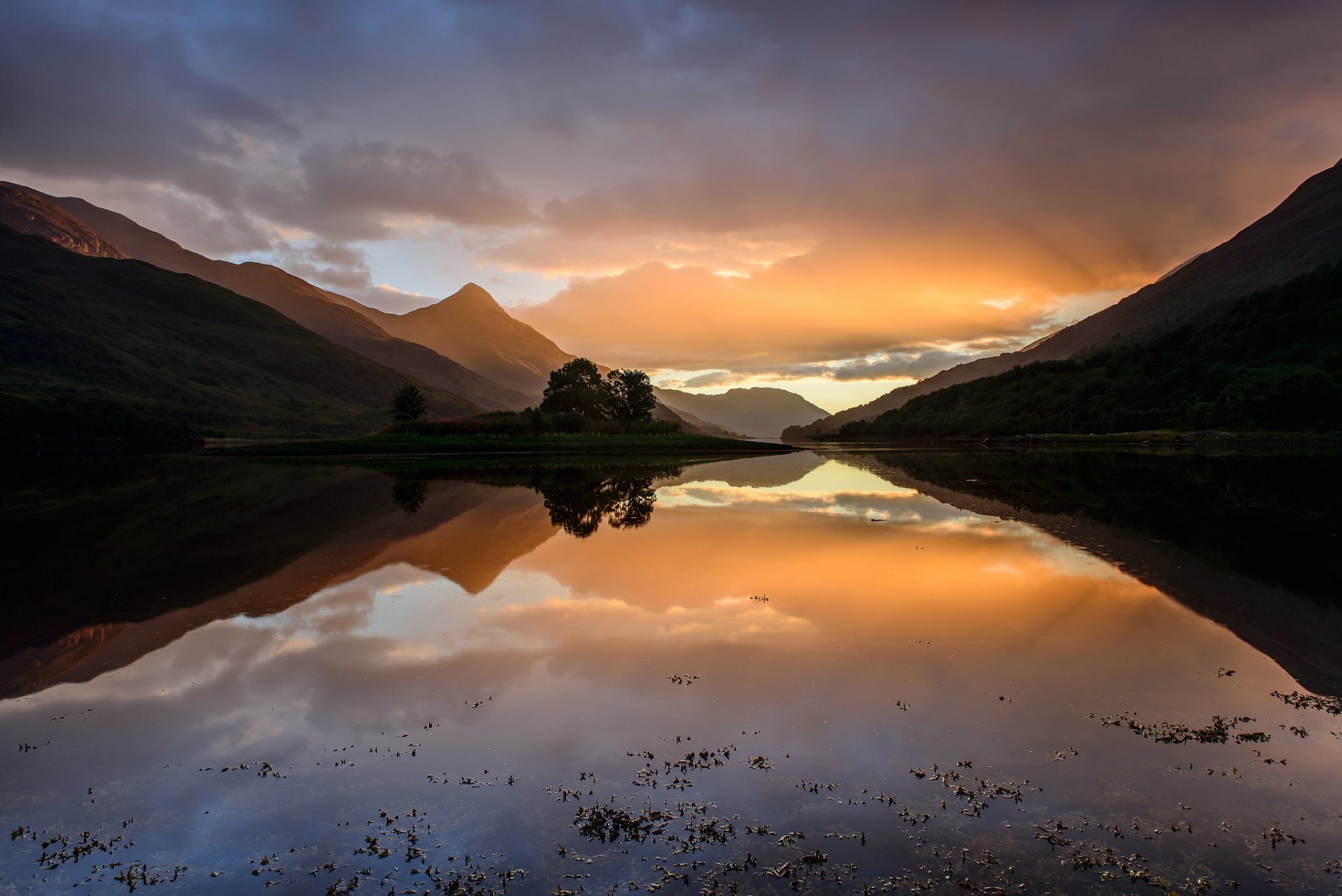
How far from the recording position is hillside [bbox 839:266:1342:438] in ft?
383

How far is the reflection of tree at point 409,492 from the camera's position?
35.6 metres

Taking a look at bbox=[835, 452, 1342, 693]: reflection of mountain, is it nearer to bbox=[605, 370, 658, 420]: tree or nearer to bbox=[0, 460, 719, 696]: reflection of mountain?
bbox=[0, 460, 719, 696]: reflection of mountain

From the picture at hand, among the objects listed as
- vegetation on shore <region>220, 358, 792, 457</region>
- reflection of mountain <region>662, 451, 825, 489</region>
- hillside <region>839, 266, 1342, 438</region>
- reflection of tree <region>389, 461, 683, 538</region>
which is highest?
hillside <region>839, 266, 1342, 438</region>

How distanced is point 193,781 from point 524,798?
4.24 m

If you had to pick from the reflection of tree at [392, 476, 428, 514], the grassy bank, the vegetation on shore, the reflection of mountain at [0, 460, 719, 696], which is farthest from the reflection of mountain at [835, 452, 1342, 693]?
the vegetation on shore

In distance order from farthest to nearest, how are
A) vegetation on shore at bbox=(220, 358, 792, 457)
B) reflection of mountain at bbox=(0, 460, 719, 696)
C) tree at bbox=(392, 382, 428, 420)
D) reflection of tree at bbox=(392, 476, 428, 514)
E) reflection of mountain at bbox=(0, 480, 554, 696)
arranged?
tree at bbox=(392, 382, 428, 420)
vegetation on shore at bbox=(220, 358, 792, 457)
reflection of tree at bbox=(392, 476, 428, 514)
reflection of mountain at bbox=(0, 460, 719, 696)
reflection of mountain at bbox=(0, 480, 554, 696)

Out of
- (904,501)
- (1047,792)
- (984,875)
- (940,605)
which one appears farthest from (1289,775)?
(904,501)

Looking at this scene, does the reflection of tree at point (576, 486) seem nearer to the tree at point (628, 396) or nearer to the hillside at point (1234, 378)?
the tree at point (628, 396)

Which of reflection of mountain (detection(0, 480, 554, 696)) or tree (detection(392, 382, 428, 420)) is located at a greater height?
tree (detection(392, 382, 428, 420))

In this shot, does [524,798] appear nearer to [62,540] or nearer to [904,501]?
[62,540]

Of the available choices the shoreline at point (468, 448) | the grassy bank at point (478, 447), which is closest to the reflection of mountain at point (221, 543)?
the shoreline at point (468, 448)

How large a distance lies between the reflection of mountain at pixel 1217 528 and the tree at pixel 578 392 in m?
65.7

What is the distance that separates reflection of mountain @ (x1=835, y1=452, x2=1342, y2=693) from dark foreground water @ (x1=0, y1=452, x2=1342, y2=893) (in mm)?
196

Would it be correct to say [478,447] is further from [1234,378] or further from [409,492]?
[1234,378]
